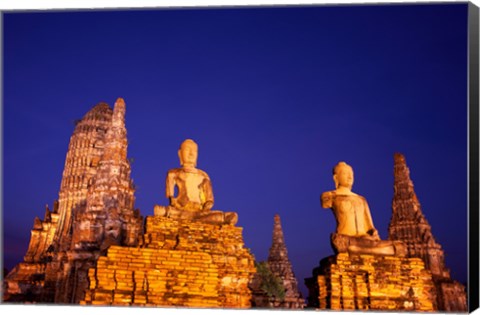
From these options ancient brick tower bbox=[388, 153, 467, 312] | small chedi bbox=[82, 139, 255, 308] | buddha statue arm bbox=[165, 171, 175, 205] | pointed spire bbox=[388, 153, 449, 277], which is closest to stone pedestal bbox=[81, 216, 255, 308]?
small chedi bbox=[82, 139, 255, 308]

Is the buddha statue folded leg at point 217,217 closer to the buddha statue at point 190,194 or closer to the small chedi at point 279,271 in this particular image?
the buddha statue at point 190,194

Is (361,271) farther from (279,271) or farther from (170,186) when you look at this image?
(279,271)

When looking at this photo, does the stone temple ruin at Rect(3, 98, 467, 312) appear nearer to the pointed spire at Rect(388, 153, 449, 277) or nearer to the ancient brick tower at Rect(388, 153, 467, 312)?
the ancient brick tower at Rect(388, 153, 467, 312)

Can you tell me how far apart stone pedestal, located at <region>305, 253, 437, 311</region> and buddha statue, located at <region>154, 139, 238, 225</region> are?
6.46 feet

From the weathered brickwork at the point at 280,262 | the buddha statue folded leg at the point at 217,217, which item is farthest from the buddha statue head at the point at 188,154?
the weathered brickwork at the point at 280,262

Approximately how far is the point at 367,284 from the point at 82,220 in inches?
716

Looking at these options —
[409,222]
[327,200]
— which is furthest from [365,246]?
[409,222]

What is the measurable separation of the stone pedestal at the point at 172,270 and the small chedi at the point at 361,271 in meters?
1.55

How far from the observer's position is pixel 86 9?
12188mm

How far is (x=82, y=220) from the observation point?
27406 mm

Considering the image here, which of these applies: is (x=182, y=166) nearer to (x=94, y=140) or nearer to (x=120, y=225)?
(x=120, y=225)

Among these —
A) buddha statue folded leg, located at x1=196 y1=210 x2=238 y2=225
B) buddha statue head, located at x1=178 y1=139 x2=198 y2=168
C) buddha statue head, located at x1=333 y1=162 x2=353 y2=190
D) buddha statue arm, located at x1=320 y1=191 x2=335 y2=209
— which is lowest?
buddha statue folded leg, located at x1=196 y1=210 x2=238 y2=225

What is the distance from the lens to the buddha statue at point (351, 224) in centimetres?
1155

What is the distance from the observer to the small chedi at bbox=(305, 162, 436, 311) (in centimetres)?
1122
